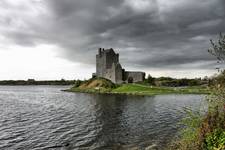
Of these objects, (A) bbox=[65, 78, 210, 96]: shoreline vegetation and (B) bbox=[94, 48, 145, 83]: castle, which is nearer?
(A) bbox=[65, 78, 210, 96]: shoreline vegetation

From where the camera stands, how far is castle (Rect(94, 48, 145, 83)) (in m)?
150

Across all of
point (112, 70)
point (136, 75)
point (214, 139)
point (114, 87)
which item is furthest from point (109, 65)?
point (214, 139)

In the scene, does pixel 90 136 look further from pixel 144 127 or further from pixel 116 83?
pixel 116 83

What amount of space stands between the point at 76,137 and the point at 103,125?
28.8 ft

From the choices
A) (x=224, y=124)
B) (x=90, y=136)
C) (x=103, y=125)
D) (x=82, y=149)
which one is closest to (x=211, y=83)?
(x=224, y=124)

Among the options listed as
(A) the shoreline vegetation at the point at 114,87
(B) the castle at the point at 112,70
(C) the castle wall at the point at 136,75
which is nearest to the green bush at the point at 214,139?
(A) the shoreline vegetation at the point at 114,87

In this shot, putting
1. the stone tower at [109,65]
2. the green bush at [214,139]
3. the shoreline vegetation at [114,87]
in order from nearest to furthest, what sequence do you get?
the green bush at [214,139] → the shoreline vegetation at [114,87] → the stone tower at [109,65]

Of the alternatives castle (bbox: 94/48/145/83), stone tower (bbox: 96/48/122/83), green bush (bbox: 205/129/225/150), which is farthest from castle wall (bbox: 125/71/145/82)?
green bush (bbox: 205/129/225/150)

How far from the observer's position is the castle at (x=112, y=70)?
150 metres

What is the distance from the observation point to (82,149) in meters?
24.9

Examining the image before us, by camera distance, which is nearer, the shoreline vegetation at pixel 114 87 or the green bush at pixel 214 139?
the green bush at pixel 214 139

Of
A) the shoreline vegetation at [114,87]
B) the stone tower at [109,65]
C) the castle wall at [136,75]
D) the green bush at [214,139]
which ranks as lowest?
the green bush at [214,139]

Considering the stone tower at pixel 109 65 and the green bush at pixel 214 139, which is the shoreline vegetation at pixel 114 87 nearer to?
the stone tower at pixel 109 65

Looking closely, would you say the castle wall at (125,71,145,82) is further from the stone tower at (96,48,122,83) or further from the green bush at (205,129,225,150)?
the green bush at (205,129,225,150)
